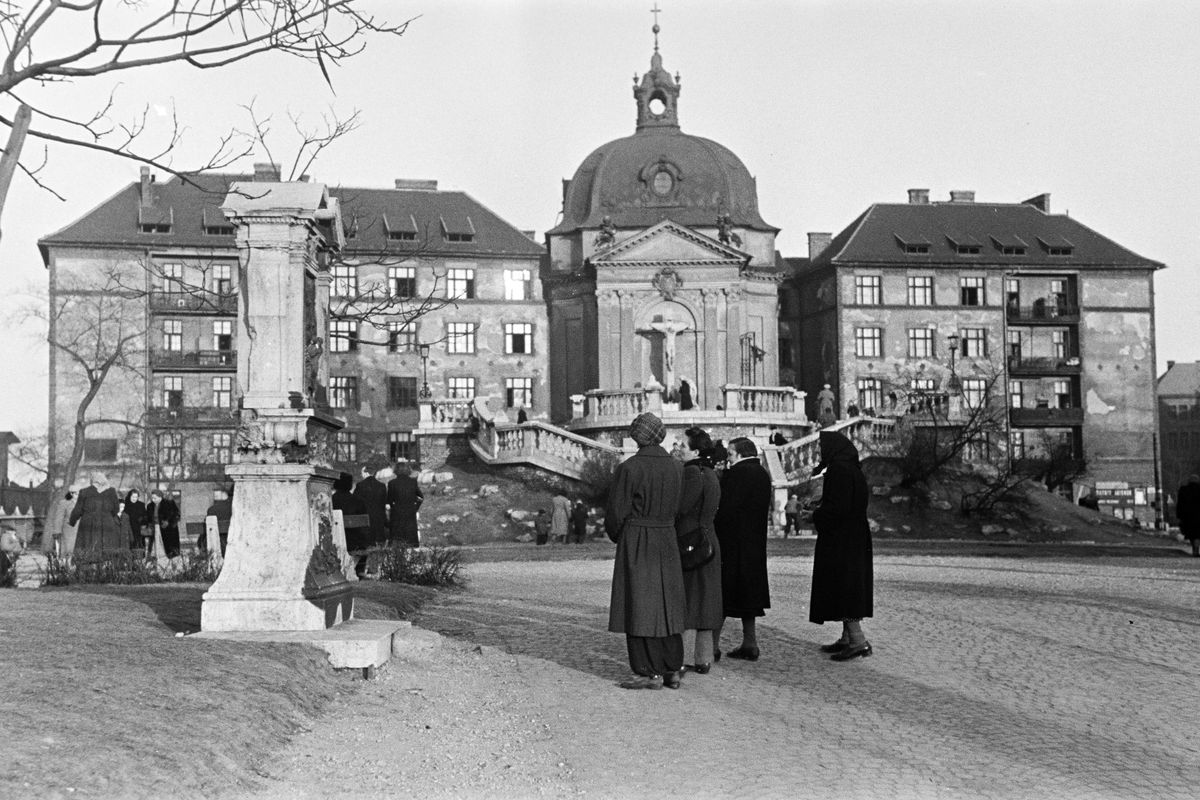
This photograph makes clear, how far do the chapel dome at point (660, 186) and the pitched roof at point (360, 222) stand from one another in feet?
11.3

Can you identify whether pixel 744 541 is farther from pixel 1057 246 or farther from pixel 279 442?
pixel 1057 246

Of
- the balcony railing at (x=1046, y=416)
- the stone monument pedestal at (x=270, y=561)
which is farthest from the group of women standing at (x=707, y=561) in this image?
the balcony railing at (x=1046, y=416)

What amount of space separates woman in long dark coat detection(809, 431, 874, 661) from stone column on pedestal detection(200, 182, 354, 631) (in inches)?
155

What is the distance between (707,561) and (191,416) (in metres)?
55.2

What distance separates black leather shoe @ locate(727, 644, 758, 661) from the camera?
11766mm

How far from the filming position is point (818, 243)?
244ft

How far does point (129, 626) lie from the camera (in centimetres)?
1138

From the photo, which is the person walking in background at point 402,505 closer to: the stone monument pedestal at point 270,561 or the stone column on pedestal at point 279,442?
the stone column on pedestal at point 279,442

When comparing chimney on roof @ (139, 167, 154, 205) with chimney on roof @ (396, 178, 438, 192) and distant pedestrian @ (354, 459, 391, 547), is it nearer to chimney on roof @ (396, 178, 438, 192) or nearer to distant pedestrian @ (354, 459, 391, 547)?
chimney on roof @ (396, 178, 438, 192)

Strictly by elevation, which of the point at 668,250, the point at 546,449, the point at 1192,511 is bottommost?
the point at 1192,511

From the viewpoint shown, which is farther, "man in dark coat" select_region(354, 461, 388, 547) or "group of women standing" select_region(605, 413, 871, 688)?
"man in dark coat" select_region(354, 461, 388, 547)

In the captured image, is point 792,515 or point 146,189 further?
point 146,189

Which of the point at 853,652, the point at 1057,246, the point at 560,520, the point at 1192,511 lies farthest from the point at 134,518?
the point at 1057,246

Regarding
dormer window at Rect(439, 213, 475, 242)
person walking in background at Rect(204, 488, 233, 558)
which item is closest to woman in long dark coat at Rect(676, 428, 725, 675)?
person walking in background at Rect(204, 488, 233, 558)
